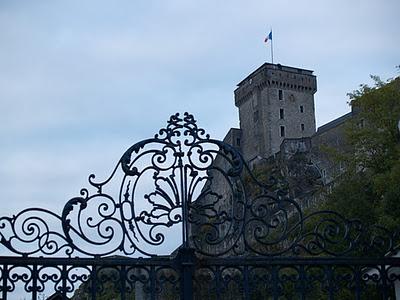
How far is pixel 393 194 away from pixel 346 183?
3210 millimetres

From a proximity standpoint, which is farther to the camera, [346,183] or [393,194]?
[346,183]

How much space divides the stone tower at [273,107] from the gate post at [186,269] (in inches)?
2237

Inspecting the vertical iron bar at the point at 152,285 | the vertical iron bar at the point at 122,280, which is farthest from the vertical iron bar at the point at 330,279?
the vertical iron bar at the point at 122,280

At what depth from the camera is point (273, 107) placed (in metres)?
65.9

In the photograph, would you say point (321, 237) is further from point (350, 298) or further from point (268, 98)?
point (268, 98)

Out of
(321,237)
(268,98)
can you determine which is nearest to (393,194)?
(321,237)

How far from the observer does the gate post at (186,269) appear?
21.6 feet

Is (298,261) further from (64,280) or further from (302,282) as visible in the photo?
(64,280)

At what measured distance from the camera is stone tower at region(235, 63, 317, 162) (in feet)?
213

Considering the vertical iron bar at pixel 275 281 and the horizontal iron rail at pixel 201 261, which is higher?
the horizontal iron rail at pixel 201 261

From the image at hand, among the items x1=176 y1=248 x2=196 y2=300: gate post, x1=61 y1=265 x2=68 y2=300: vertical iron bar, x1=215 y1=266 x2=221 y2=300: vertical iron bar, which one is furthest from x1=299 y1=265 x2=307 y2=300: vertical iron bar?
x1=61 y1=265 x2=68 y2=300: vertical iron bar

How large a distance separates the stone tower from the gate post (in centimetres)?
5683

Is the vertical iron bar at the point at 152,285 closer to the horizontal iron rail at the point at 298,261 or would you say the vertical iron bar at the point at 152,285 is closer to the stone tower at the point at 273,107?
the horizontal iron rail at the point at 298,261

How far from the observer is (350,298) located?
63.7 feet
